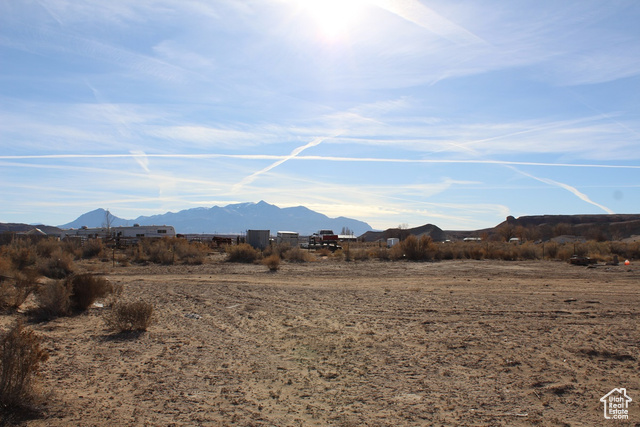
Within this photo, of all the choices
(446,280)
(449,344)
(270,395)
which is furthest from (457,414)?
(446,280)

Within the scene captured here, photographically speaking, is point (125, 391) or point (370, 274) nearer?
point (125, 391)

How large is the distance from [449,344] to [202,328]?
520 cm

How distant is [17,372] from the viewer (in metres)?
6.14

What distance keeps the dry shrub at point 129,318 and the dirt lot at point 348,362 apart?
8.7 inches

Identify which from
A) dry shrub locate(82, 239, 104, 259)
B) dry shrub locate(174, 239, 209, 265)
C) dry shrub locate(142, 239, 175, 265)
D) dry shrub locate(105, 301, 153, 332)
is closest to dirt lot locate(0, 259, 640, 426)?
dry shrub locate(105, 301, 153, 332)

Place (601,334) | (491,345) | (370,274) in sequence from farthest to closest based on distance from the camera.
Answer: (370,274), (601,334), (491,345)

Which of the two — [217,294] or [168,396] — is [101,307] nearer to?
[217,294]

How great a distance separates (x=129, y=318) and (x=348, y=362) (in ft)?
15.6

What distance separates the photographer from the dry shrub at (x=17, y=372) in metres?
6.00

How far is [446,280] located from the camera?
23.6 metres

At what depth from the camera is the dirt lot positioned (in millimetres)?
6539

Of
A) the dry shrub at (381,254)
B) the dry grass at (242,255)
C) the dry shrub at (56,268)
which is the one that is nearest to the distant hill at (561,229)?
the dry shrub at (381,254)

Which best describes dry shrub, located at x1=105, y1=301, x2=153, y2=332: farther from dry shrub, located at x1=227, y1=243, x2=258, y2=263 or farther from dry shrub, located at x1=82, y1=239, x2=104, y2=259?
dry shrub, located at x1=82, y1=239, x2=104, y2=259

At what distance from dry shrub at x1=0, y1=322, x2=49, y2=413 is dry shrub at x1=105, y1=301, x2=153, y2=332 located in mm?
4284
